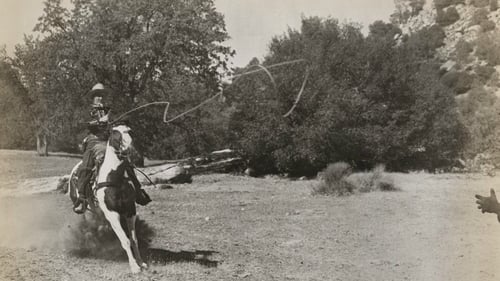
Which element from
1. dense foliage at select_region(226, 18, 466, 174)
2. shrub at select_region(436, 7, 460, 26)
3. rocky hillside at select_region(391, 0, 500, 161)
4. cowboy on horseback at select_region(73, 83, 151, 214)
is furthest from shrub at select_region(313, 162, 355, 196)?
shrub at select_region(436, 7, 460, 26)

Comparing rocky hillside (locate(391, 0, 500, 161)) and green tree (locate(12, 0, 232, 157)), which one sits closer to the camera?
green tree (locate(12, 0, 232, 157))

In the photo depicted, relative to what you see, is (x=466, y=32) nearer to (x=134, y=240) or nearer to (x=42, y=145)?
(x=42, y=145)

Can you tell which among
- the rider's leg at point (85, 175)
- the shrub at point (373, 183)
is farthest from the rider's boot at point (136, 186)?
the shrub at point (373, 183)

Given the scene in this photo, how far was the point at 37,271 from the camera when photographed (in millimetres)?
5137

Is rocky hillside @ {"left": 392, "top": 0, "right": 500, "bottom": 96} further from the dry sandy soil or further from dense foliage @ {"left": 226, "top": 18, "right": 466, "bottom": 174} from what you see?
the dry sandy soil

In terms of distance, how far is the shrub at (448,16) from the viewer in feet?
72.8

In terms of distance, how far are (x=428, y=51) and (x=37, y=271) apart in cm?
2335

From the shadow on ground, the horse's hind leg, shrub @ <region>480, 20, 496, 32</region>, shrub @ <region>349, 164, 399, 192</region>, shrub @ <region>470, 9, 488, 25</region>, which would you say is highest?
shrub @ <region>470, 9, 488, 25</region>

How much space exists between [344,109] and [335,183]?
2.66 m

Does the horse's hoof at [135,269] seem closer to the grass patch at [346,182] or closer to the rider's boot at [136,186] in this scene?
the rider's boot at [136,186]

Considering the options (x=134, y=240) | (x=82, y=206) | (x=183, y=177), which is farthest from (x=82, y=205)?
(x=183, y=177)

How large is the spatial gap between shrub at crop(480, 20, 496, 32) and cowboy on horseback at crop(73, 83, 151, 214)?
40.8 ft

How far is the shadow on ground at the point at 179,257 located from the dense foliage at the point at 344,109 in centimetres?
607

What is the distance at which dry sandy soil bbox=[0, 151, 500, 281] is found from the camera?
5312mm
